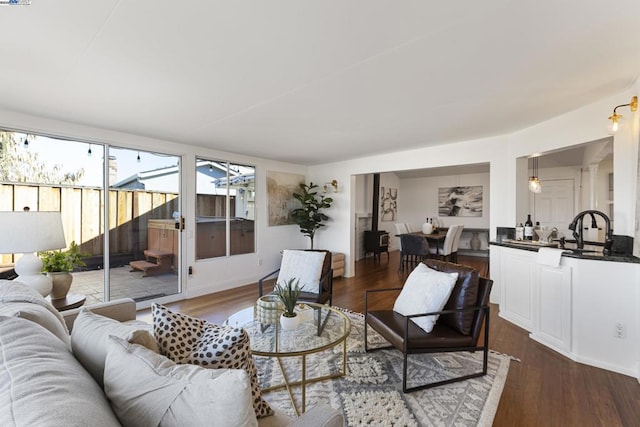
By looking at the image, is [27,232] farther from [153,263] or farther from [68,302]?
[153,263]

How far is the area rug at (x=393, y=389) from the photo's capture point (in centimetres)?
183

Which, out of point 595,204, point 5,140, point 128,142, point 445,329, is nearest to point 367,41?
point 445,329

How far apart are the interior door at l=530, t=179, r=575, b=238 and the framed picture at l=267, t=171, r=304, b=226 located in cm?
565

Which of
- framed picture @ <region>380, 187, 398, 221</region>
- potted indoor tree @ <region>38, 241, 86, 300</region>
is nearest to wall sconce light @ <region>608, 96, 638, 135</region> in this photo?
potted indoor tree @ <region>38, 241, 86, 300</region>

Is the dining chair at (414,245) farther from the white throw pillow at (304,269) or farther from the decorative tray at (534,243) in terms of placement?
the white throw pillow at (304,269)

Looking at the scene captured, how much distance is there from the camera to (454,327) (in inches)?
89.6

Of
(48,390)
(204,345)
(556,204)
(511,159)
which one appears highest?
(511,159)

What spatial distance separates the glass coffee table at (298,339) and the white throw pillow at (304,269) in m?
0.85

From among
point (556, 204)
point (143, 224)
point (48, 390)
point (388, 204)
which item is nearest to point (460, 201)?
point (388, 204)

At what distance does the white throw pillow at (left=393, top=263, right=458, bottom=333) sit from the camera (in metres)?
2.22

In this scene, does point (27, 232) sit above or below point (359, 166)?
below

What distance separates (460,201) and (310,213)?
193 inches

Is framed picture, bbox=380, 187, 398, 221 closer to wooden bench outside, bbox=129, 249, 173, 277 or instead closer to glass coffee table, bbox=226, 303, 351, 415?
wooden bench outside, bbox=129, 249, 173, 277

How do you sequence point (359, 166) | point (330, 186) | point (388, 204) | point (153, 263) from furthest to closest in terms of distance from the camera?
point (388, 204) → point (330, 186) → point (359, 166) → point (153, 263)
